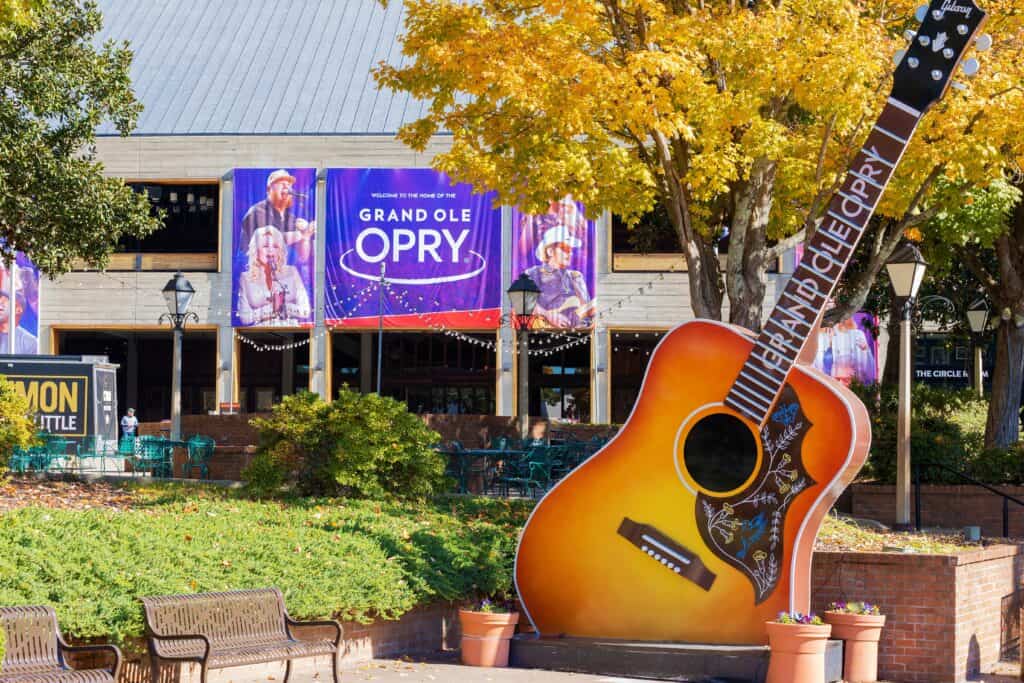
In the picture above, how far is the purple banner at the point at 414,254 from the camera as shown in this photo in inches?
1614

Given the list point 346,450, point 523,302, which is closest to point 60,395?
point 523,302

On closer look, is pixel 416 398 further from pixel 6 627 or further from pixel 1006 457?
pixel 6 627

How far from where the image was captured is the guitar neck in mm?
10016

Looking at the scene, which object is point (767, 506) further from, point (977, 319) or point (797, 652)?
point (977, 319)

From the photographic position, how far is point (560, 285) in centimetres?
4112

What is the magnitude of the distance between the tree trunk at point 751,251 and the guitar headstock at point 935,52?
14.5 feet

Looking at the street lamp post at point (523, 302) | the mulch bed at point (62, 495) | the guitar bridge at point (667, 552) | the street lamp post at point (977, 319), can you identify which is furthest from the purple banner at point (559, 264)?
the guitar bridge at point (667, 552)

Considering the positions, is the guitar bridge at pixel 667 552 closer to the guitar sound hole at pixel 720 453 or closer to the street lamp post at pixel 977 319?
the guitar sound hole at pixel 720 453

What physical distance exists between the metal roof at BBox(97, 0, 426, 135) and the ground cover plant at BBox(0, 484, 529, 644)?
98.6ft

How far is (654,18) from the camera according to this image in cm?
1427

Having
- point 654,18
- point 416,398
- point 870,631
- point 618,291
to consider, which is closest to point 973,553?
point 870,631

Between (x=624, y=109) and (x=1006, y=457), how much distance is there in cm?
1029

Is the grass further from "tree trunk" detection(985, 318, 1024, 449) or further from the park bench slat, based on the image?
"tree trunk" detection(985, 318, 1024, 449)

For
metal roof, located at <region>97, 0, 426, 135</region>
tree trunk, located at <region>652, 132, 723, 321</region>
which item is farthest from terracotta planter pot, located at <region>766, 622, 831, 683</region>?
metal roof, located at <region>97, 0, 426, 135</region>
